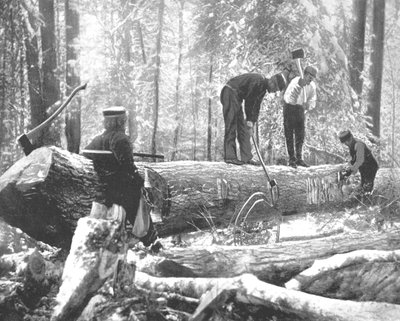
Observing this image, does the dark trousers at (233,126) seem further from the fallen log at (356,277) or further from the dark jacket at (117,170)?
the fallen log at (356,277)

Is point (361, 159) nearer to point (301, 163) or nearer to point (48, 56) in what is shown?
point (301, 163)

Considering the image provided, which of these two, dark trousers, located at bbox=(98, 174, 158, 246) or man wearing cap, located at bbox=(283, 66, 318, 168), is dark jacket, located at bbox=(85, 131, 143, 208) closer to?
dark trousers, located at bbox=(98, 174, 158, 246)

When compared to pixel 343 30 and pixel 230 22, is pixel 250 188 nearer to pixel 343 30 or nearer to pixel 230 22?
pixel 230 22

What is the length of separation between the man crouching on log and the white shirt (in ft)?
6.50

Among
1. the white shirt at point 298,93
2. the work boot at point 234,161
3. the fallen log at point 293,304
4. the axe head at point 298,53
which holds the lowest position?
the fallen log at point 293,304

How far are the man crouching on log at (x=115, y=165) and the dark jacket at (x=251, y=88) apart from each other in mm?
1540

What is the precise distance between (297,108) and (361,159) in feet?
2.90

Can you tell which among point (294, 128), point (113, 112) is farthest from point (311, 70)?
point (113, 112)

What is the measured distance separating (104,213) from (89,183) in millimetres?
366

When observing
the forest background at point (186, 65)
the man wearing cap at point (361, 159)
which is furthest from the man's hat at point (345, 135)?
the forest background at point (186, 65)

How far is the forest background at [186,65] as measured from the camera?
4.20m

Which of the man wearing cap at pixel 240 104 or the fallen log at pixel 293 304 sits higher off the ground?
the man wearing cap at pixel 240 104

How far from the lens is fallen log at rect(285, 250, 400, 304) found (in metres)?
2.84

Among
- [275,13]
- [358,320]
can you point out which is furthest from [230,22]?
[358,320]
